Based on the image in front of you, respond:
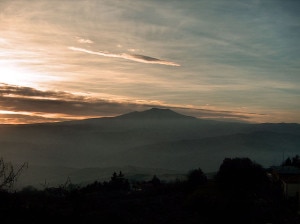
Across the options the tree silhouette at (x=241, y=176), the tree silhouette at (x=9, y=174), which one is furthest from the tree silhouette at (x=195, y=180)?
the tree silhouette at (x=9, y=174)

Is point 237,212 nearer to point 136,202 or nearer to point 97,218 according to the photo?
point 136,202

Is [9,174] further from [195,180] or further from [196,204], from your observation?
[195,180]

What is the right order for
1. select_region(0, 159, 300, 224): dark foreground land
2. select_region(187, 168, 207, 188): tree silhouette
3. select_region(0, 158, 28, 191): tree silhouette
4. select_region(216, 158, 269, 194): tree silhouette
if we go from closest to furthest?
select_region(0, 158, 28, 191): tree silhouette → select_region(0, 159, 300, 224): dark foreground land → select_region(216, 158, 269, 194): tree silhouette → select_region(187, 168, 207, 188): tree silhouette

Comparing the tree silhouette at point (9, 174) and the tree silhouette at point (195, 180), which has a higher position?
the tree silhouette at point (9, 174)

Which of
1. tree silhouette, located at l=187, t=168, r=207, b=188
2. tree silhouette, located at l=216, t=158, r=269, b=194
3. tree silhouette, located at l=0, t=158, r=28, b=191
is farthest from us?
tree silhouette, located at l=187, t=168, r=207, b=188

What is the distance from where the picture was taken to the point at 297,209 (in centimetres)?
2948

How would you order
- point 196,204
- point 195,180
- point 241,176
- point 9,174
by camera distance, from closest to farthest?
point 9,174 → point 196,204 → point 241,176 → point 195,180

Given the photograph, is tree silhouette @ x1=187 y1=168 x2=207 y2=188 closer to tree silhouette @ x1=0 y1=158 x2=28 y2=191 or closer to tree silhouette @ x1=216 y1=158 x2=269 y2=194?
tree silhouette @ x1=216 y1=158 x2=269 y2=194

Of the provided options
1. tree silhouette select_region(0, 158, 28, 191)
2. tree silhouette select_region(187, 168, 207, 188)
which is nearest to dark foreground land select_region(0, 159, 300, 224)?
tree silhouette select_region(187, 168, 207, 188)

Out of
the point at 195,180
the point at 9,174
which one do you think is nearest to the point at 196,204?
the point at 195,180

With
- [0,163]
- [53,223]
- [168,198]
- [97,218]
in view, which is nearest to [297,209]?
[168,198]

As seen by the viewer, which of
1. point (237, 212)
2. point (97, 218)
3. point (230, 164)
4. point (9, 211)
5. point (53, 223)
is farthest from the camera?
point (230, 164)

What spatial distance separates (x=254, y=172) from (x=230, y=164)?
2602 mm

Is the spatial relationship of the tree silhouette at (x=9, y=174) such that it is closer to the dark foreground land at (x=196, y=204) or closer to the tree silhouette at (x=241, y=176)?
the dark foreground land at (x=196, y=204)
